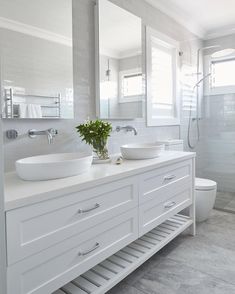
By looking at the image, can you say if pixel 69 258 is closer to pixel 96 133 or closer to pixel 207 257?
pixel 96 133

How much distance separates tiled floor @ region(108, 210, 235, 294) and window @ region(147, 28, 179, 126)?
1328 mm

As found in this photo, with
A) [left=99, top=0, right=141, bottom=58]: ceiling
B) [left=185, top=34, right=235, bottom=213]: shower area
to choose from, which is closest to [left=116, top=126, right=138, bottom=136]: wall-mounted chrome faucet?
[left=99, top=0, right=141, bottom=58]: ceiling

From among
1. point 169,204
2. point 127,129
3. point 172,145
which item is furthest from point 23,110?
point 172,145

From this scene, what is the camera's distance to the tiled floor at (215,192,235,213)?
3212 mm

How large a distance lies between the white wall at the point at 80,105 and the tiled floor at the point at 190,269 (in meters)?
1.05

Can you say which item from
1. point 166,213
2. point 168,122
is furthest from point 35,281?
point 168,122

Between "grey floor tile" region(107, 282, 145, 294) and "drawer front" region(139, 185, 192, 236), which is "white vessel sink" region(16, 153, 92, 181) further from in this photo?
"grey floor tile" region(107, 282, 145, 294)

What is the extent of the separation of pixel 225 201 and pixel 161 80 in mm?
1802

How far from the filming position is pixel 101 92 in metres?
2.21

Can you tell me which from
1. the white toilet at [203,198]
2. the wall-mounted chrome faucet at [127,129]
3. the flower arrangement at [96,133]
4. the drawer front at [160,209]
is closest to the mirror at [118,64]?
the wall-mounted chrome faucet at [127,129]

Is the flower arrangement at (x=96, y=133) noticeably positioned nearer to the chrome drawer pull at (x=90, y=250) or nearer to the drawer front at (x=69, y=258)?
the drawer front at (x=69, y=258)

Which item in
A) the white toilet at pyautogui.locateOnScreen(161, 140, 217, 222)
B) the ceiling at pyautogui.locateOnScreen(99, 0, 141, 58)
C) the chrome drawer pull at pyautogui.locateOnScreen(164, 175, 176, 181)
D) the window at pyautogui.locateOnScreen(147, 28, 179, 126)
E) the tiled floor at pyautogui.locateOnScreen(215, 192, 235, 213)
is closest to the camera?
the chrome drawer pull at pyautogui.locateOnScreen(164, 175, 176, 181)

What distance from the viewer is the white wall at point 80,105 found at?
168cm

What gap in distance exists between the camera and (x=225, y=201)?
3387 millimetres
